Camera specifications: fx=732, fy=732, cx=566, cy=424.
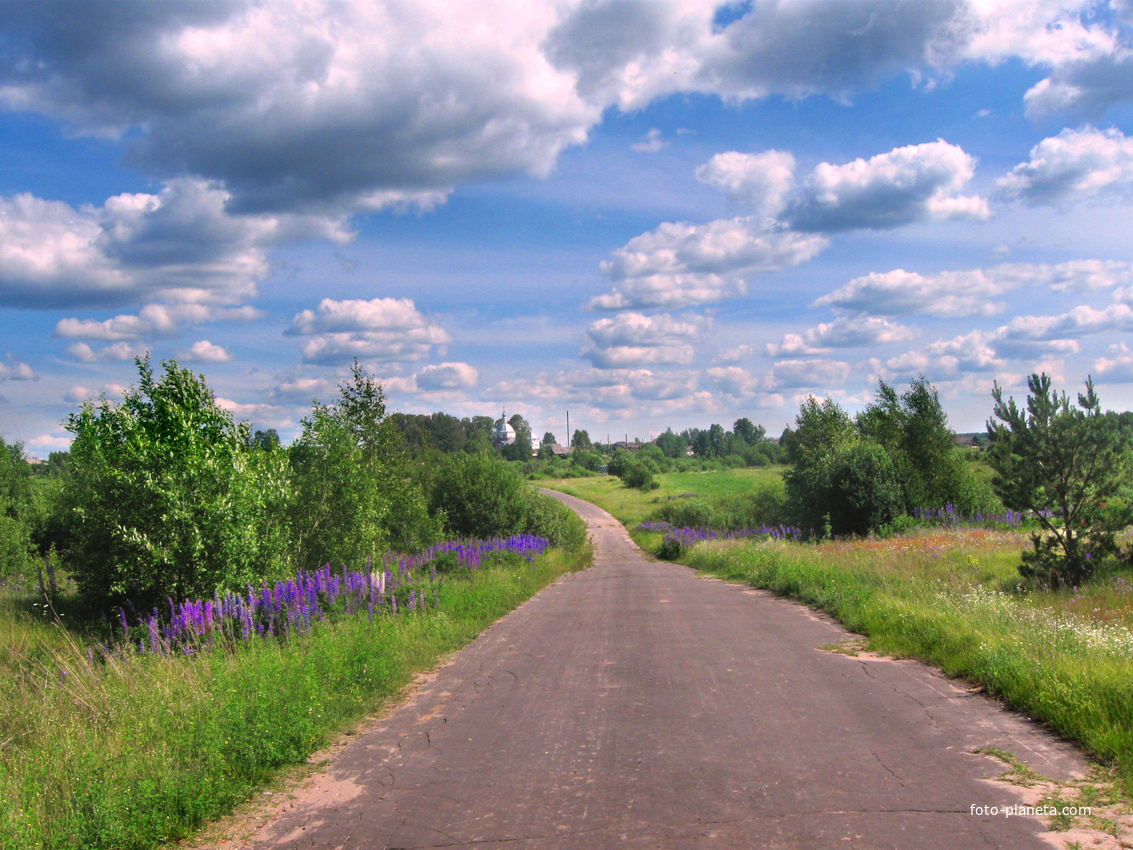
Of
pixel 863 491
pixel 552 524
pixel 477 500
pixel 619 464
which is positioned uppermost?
pixel 619 464

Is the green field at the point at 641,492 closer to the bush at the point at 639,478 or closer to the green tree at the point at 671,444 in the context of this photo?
the bush at the point at 639,478

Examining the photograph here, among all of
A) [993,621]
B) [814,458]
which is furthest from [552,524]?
[993,621]

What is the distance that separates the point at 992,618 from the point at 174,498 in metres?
11.3

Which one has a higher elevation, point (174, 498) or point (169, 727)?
point (174, 498)

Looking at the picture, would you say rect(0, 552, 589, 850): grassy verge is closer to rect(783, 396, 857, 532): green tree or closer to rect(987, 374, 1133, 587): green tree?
rect(987, 374, 1133, 587): green tree

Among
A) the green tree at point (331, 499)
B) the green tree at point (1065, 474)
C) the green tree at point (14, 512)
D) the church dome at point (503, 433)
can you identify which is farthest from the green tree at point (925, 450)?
the church dome at point (503, 433)

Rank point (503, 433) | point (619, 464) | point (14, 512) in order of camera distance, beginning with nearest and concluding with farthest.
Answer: point (14, 512), point (619, 464), point (503, 433)

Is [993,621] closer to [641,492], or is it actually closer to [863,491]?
[863,491]

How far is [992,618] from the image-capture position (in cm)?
938

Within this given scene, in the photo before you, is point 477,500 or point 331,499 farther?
point 477,500

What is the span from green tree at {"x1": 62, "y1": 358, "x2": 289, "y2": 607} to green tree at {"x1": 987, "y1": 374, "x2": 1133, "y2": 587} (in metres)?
12.7

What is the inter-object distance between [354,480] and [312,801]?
10.1 metres

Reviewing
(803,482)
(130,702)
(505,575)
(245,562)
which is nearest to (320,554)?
(245,562)

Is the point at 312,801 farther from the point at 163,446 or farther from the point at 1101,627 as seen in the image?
the point at 1101,627
